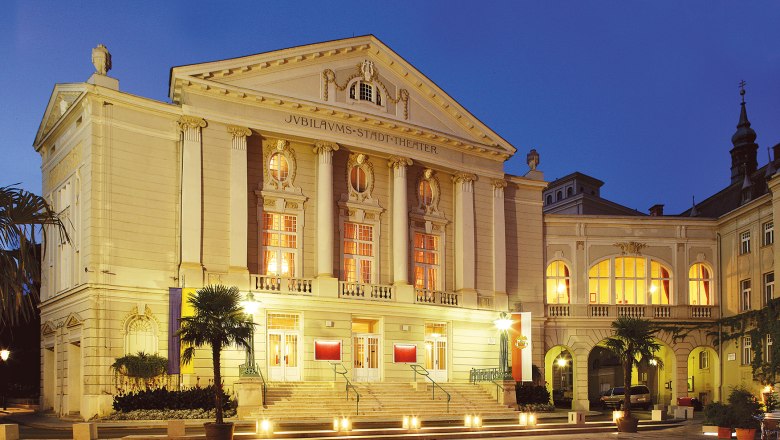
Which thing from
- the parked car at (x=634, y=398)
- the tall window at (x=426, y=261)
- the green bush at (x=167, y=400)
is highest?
the tall window at (x=426, y=261)

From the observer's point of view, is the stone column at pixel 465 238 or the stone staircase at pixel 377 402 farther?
the stone column at pixel 465 238

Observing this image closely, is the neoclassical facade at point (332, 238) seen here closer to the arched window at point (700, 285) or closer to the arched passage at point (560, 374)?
the arched window at point (700, 285)

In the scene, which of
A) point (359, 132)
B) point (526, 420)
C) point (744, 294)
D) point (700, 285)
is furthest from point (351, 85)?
point (744, 294)

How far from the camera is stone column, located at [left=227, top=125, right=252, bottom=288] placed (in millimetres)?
36625

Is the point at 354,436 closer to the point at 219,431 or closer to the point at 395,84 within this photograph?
the point at 219,431

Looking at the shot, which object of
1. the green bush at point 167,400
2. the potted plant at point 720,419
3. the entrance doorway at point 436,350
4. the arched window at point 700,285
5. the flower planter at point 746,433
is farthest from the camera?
the arched window at point 700,285

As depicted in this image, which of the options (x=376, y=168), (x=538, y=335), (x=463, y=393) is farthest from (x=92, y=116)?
(x=538, y=335)

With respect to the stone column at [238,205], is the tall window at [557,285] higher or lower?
lower

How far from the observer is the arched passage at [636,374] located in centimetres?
4938

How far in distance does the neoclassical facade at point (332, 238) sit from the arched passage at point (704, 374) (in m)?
0.21

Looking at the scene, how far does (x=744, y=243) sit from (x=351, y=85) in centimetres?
2259

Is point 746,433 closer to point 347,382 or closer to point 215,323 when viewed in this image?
point 347,382

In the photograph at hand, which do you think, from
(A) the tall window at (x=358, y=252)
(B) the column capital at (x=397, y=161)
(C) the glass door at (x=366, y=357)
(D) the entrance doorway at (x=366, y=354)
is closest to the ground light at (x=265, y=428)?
(D) the entrance doorway at (x=366, y=354)

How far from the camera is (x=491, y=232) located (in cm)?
4559
